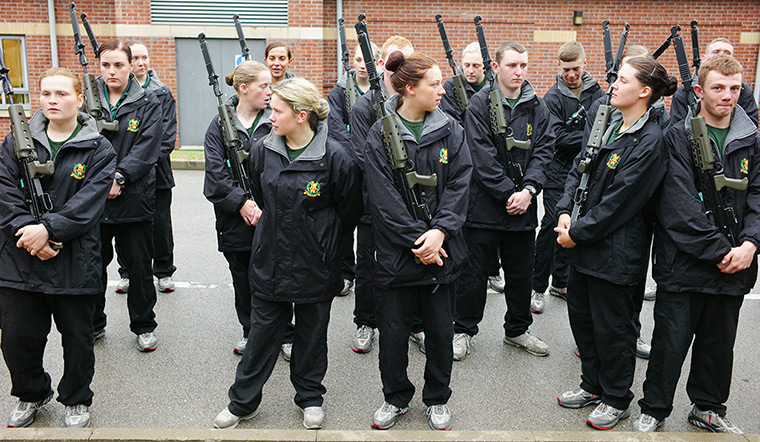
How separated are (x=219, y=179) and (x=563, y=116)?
3256 millimetres

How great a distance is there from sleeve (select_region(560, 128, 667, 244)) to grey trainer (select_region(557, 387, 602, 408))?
1110 mm

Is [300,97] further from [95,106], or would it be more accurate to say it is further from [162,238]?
[162,238]

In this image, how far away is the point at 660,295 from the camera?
4.02 metres

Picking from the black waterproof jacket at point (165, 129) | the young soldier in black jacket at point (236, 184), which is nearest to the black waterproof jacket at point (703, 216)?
the young soldier in black jacket at point (236, 184)

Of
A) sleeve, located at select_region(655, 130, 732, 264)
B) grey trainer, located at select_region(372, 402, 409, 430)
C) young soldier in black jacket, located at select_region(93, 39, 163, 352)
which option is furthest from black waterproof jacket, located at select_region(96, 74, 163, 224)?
sleeve, located at select_region(655, 130, 732, 264)

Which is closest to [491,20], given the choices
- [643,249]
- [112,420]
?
[643,249]

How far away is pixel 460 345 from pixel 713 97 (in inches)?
97.8

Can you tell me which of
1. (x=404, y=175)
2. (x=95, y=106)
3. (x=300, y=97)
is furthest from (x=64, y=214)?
(x=404, y=175)

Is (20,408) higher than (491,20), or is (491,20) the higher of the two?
(491,20)

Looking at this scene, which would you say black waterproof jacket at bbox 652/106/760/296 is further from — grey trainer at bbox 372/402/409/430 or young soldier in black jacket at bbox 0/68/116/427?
young soldier in black jacket at bbox 0/68/116/427

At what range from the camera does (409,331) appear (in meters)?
4.14

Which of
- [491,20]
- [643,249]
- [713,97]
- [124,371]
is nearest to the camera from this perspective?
[713,97]

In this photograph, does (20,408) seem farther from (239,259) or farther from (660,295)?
(660,295)

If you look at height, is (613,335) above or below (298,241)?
below
